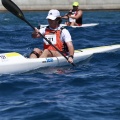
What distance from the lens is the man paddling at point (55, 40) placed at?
990 cm

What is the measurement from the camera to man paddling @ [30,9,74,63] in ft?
32.5

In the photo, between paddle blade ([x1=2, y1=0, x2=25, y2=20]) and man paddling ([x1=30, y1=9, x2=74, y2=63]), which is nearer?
man paddling ([x1=30, y1=9, x2=74, y2=63])

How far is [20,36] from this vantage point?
16703mm

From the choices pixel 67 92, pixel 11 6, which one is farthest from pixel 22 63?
pixel 67 92

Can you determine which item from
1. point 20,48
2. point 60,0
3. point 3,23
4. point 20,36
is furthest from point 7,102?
point 60,0

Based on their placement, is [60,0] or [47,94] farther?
[60,0]

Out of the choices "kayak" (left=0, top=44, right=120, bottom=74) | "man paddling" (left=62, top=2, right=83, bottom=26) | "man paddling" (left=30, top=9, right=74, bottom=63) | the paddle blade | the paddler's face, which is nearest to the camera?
"kayak" (left=0, top=44, right=120, bottom=74)

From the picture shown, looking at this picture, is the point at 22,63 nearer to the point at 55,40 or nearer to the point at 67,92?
the point at 55,40

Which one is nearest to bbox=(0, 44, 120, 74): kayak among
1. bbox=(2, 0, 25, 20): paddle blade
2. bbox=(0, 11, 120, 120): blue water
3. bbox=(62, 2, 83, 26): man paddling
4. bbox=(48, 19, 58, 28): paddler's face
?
bbox=(0, 11, 120, 120): blue water

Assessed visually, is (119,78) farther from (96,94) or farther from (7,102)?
(7,102)

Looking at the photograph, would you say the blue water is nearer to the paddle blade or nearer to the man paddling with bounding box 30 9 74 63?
the man paddling with bounding box 30 9 74 63

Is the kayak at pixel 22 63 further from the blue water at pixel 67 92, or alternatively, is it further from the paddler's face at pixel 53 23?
the paddler's face at pixel 53 23

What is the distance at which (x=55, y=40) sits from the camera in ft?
33.2

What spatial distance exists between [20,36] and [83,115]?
10.4m
